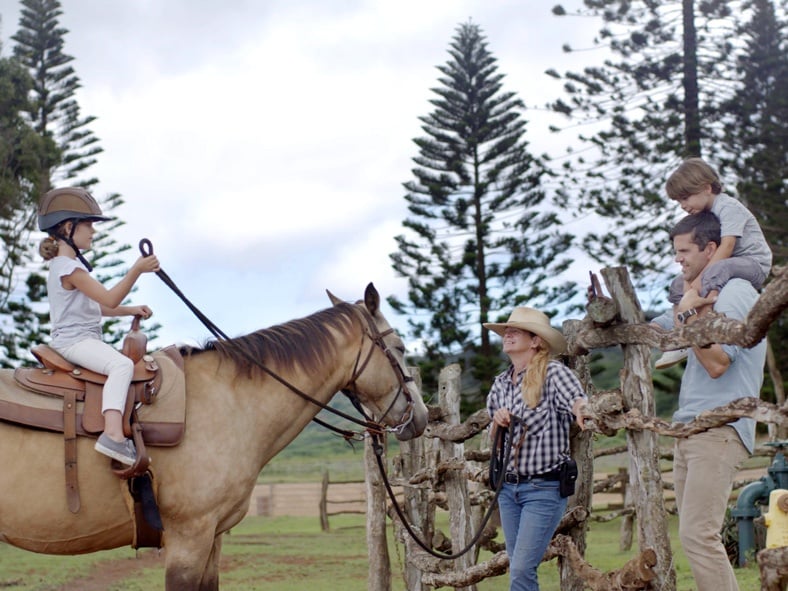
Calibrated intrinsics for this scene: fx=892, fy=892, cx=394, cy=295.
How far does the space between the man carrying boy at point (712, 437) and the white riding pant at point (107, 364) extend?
7.62ft

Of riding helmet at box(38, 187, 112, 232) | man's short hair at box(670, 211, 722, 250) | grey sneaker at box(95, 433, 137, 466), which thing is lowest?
grey sneaker at box(95, 433, 137, 466)

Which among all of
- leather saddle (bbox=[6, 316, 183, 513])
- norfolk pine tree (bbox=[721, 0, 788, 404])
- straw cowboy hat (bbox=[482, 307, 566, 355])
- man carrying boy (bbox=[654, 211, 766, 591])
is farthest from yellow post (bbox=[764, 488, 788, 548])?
norfolk pine tree (bbox=[721, 0, 788, 404])

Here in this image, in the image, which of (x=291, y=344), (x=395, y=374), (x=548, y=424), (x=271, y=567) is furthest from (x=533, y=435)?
(x=271, y=567)

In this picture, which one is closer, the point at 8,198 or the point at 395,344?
the point at 395,344

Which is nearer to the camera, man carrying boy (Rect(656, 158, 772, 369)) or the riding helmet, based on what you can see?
man carrying boy (Rect(656, 158, 772, 369))

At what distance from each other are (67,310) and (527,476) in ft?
7.17

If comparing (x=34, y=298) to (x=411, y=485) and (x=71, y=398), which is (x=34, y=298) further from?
(x=71, y=398)

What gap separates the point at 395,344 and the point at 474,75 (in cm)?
2145

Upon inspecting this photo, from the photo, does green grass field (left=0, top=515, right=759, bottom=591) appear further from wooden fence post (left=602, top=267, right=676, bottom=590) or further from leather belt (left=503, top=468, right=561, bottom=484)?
wooden fence post (left=602, top=267, right=676, bottom=590)

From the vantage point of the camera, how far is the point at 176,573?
395 centimetres

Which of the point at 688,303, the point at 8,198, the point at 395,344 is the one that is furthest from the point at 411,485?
the point at 8,198

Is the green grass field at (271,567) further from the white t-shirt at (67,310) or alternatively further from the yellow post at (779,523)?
the white t-shirt at (67,310)

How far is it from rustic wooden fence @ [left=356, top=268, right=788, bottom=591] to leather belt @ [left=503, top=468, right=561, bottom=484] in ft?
0.93

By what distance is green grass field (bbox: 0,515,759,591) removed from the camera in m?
9.28
